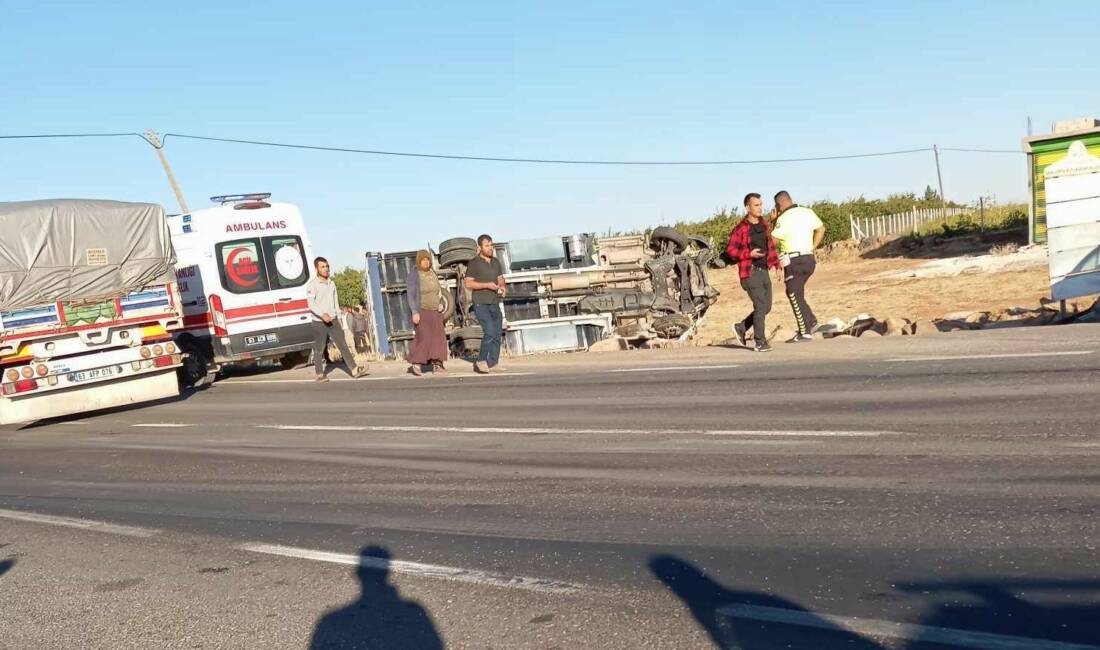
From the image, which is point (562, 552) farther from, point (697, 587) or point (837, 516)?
point (837, 516)

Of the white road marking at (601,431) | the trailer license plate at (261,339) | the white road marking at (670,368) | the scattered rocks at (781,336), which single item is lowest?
the scattered rocks at (781,336)

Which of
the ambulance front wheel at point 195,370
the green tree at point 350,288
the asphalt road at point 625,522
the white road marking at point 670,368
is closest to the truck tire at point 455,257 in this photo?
the ambulance front wheel at point 195,370

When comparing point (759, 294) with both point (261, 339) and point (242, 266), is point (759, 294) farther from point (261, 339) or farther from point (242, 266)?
point (242, 266)

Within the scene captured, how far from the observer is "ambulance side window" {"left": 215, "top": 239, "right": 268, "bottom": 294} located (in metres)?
19.1

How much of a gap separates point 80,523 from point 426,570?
3601 mm

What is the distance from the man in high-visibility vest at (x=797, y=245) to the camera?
13938 mm

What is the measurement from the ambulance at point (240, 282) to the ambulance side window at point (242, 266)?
0.02 metres

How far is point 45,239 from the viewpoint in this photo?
1527 cm

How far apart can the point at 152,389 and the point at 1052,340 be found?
Answer: 11.9 meters

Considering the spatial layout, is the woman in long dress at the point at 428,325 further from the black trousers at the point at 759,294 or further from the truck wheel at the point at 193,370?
the truck wheel at the point at 193,370

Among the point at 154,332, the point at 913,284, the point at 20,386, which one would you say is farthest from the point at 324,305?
the point at 913,284

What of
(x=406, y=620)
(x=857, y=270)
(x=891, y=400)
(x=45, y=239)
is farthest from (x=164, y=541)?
(x=857, y=270)

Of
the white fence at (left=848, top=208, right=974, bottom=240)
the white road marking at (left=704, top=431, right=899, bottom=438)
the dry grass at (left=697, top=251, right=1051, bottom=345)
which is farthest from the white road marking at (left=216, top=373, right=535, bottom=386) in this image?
the white fence at (left=848, top=208, right=974, bottom=240)

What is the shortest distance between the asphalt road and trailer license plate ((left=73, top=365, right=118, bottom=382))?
3949 mm
